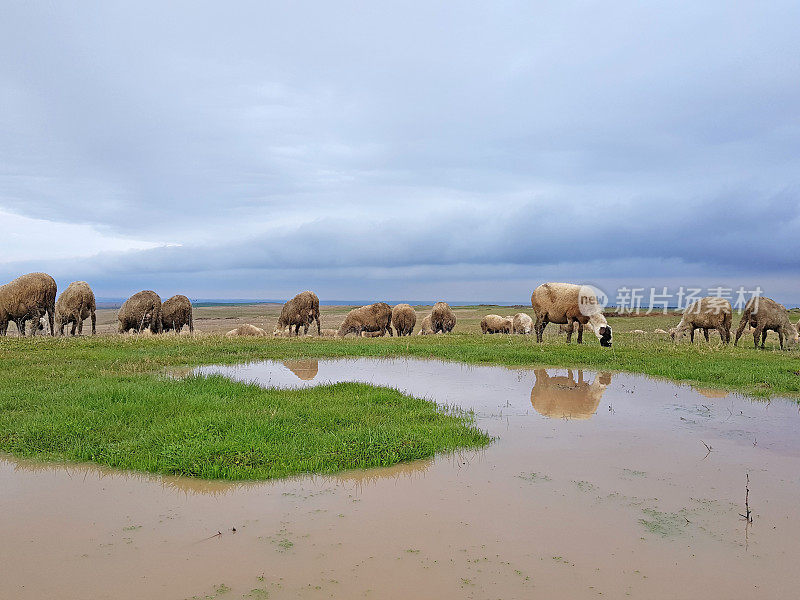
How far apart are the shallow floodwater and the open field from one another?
44 centimetres

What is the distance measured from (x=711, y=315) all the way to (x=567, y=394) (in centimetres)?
1565

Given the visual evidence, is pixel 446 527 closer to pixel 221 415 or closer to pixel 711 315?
pixel 221 415

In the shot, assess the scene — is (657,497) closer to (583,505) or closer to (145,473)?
(583,505)

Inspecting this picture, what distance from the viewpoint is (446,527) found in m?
4.62

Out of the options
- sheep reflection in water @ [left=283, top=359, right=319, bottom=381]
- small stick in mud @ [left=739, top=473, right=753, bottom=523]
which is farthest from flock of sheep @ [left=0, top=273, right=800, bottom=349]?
small stick in mud @ [left=739, top=473, right=753, bottom=523]

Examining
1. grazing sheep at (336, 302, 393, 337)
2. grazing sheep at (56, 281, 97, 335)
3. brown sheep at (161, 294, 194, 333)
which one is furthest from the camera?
grazing sheep at (336, 302, 393, 337)

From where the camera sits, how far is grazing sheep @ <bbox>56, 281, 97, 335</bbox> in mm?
25359

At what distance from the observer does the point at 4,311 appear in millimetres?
22750

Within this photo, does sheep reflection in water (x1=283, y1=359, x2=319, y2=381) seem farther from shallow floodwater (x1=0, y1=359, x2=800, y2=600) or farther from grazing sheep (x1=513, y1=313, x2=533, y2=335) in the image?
grazing sheep (x1=513, y1=313, x2=533, y2=335)

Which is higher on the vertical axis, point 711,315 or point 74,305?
point 711,315

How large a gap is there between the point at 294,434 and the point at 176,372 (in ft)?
25.0

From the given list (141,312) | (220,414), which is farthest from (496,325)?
(220,414)

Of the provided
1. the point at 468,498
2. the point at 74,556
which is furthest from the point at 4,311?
the point at 468,498

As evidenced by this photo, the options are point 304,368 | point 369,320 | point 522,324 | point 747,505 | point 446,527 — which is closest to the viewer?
point 446,527
